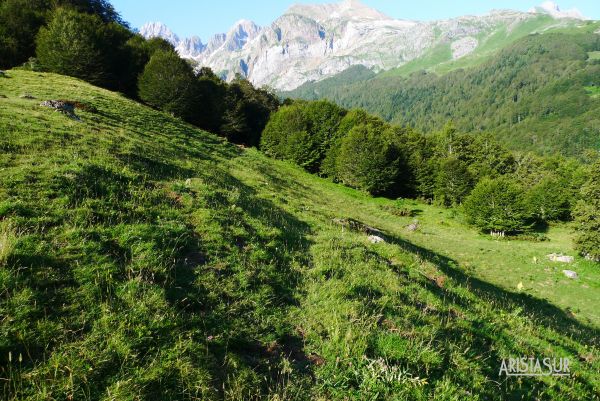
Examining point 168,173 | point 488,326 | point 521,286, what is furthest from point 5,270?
point 521,286

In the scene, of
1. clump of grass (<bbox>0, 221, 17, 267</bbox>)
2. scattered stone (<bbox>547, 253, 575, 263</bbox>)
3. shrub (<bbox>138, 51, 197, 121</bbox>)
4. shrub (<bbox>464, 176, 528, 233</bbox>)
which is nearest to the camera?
clump of grass (<bbox>0, 221, 17, 267</bbox>)

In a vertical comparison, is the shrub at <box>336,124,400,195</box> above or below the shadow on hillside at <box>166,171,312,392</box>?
above

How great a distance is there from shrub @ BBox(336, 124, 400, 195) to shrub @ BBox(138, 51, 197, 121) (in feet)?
119

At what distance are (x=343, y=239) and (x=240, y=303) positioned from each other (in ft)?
23.1

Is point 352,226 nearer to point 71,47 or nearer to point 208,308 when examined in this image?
point 208,308

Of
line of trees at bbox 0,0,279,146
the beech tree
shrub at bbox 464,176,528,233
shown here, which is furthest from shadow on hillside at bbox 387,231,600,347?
the beech tree

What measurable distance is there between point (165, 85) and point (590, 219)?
73890mm

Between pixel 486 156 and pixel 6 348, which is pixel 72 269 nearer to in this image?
pixel 6 348

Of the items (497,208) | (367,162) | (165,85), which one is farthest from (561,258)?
(165,85)

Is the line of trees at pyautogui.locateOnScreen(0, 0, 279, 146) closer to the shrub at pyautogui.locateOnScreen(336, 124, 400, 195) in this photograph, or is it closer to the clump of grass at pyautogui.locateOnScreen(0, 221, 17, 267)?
the shrub at pyautogui.locateOnScreen(336, 124, 400, 195)

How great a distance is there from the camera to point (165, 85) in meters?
58.1

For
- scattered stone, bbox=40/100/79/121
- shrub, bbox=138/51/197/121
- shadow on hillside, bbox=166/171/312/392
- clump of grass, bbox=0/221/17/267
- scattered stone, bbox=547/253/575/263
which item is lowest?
scattered stone, bbox=547/253/575/263

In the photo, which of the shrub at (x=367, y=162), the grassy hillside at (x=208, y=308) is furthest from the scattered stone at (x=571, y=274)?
the shrub at (x=367, y=162)

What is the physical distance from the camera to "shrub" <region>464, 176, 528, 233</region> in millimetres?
52000
